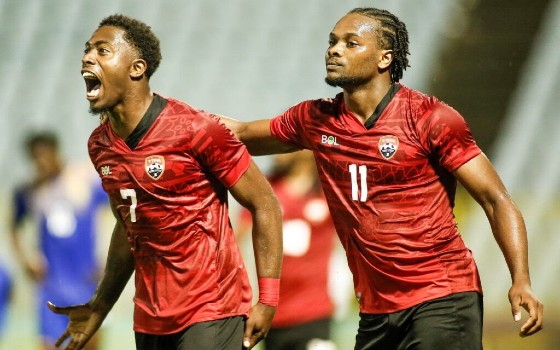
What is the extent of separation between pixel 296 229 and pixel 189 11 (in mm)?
4437

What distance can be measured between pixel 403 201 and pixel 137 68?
1.28 m

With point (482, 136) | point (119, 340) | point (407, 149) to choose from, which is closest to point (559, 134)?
point (482, 136)

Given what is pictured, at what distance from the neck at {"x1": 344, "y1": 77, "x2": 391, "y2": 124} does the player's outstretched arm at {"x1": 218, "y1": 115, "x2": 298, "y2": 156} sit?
0.43 m

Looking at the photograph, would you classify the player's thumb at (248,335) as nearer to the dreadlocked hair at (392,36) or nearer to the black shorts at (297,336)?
the dreadlocked hair at (392,36)

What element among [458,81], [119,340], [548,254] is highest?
[458,81]

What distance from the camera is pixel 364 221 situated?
484 centimetres

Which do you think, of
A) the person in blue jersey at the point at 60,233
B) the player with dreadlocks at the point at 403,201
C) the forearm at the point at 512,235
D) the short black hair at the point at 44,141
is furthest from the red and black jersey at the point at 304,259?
the forearm at the point at 512,235

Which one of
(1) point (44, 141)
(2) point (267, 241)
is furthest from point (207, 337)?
(1) point (44, 141)

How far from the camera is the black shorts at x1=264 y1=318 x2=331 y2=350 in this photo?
7531 mm

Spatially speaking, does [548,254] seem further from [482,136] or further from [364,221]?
[364,221]

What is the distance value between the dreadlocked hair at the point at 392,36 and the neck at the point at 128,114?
1042 millimetres

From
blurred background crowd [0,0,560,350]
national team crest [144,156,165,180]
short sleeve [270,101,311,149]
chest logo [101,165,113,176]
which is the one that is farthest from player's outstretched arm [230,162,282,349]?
blurred background crowd [0,0,560,350]

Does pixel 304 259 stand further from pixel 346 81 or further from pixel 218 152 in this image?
pixel 218 152

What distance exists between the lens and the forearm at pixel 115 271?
200 inches
